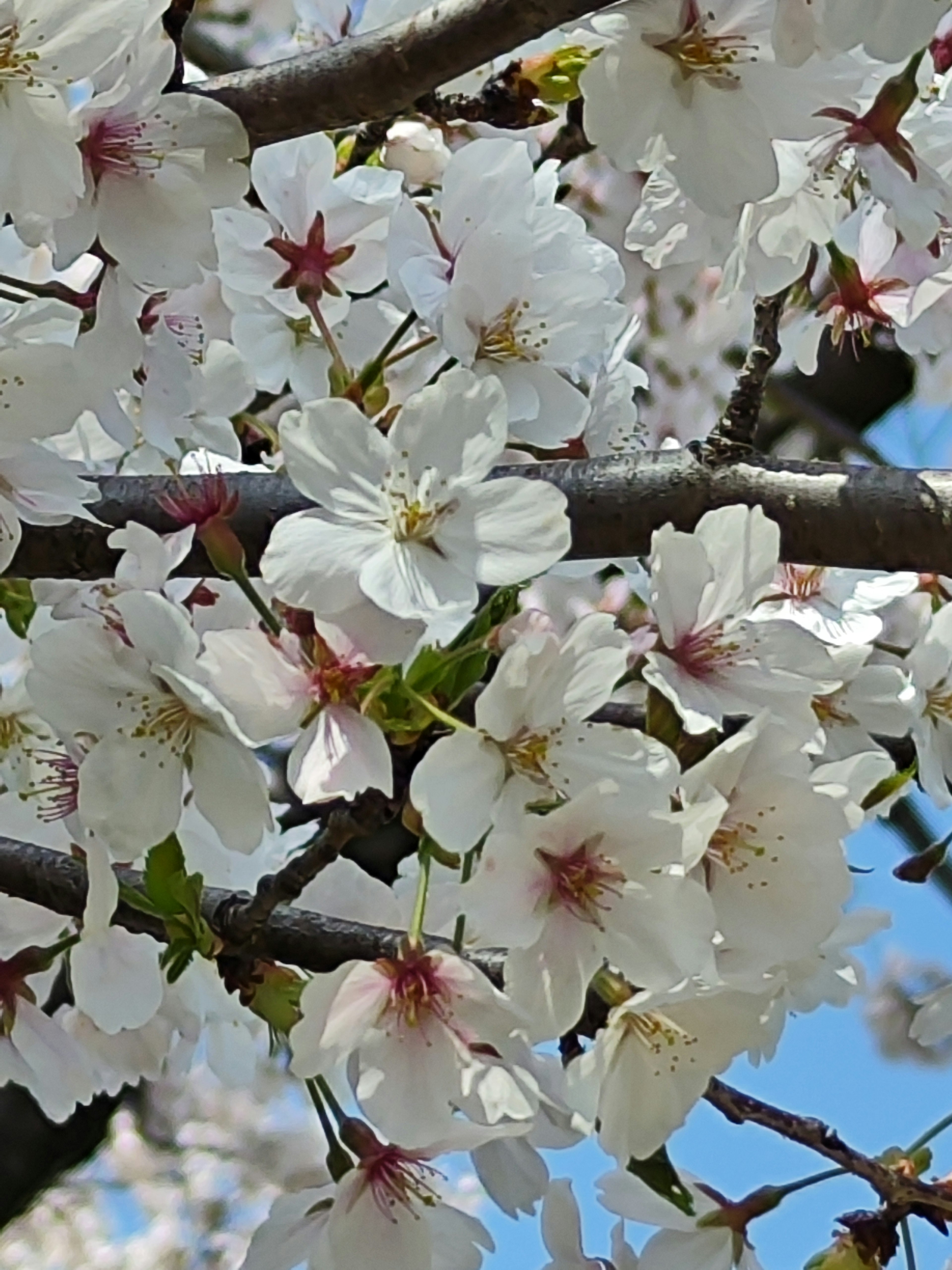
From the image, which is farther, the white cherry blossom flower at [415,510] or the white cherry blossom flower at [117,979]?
the white cherry blossom flower at [117,979]

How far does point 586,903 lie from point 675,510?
0.25 meters

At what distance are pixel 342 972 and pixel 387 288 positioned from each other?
57 centimetres

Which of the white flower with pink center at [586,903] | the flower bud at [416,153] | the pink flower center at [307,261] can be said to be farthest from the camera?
the flower bud at [416,153]

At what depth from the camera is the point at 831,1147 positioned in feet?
2.60

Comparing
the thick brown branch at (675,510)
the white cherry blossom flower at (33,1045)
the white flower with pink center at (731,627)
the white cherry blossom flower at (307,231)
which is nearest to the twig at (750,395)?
the thick brown branch at (675,510)

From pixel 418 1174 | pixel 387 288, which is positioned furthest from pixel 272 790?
pixel 418 1174

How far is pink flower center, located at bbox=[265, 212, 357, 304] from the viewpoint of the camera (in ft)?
2.85

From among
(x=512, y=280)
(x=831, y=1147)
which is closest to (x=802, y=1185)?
(x=831, y=1147)

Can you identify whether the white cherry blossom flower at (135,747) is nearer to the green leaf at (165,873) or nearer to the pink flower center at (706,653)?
the green leaf at (165,873)

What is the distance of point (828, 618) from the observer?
0.80 m

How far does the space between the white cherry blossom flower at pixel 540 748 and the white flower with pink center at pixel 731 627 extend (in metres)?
0.06

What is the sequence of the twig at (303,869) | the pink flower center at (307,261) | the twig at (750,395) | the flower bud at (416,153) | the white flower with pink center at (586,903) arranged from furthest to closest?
the flower bud at (416,153) → the pink flower center at (307,261) → the twig at (750,395) → the twig at (303,869) → the white flower with pink center at (586,903)

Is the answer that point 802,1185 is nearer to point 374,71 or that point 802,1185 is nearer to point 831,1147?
point 831,1147

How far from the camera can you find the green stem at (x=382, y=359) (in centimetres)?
78
